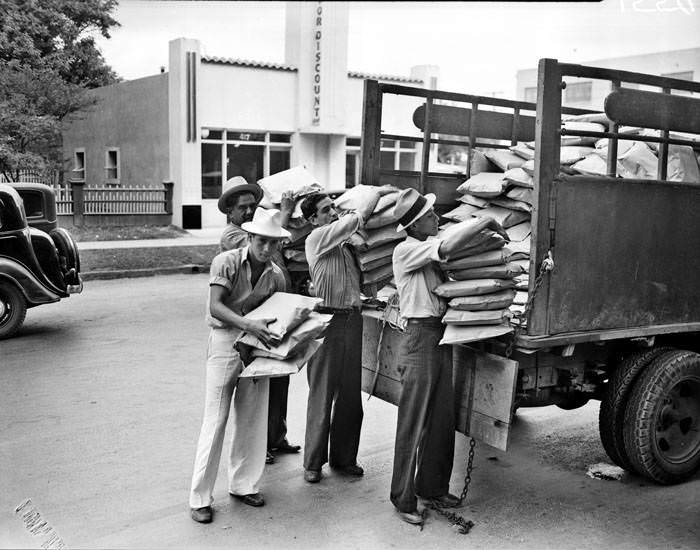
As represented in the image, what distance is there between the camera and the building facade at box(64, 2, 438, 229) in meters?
21.1

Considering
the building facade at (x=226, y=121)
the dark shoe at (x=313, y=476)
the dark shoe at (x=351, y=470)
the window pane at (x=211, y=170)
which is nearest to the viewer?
the dark shoe at (x=313, y=476)

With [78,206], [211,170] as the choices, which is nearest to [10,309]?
[78,206]

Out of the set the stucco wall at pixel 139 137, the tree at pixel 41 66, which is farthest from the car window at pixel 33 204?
the stucco wall at pixel 139 137

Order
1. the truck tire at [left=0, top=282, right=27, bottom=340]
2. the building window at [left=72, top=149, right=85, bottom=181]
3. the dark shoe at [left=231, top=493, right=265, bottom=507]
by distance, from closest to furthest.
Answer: the dark shoe at [left=231, top=493, right=265, bottom=507] < the truck tire at [left=0, top=282, right=27, bottom=340] < the building window at [left=72, top=149, right=85, bottom=181]

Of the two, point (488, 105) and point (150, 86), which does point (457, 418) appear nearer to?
point (488, 105)

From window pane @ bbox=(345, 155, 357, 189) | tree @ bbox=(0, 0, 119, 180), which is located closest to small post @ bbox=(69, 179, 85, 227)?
tree @ bbox=(0, 0, 119, 180)

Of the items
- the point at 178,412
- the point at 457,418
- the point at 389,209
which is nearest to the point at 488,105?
the point at 389,209

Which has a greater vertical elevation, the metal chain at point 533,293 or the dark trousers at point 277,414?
the metal chain at point 533,293

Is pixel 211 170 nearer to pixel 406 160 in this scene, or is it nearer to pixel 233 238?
pixel 406 160

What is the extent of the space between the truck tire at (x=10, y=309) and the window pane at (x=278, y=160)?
47.5 feet

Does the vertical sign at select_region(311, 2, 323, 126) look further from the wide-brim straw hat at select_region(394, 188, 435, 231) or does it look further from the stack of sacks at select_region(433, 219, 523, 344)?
the stack of sacks at select_region(433, 219, 523, 344)

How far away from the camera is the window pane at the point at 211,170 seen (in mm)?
21969

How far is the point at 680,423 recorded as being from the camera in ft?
17.2

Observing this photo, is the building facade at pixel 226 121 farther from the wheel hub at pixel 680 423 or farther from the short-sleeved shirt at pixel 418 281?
the short-sleeved shirt at pixel 418 281
